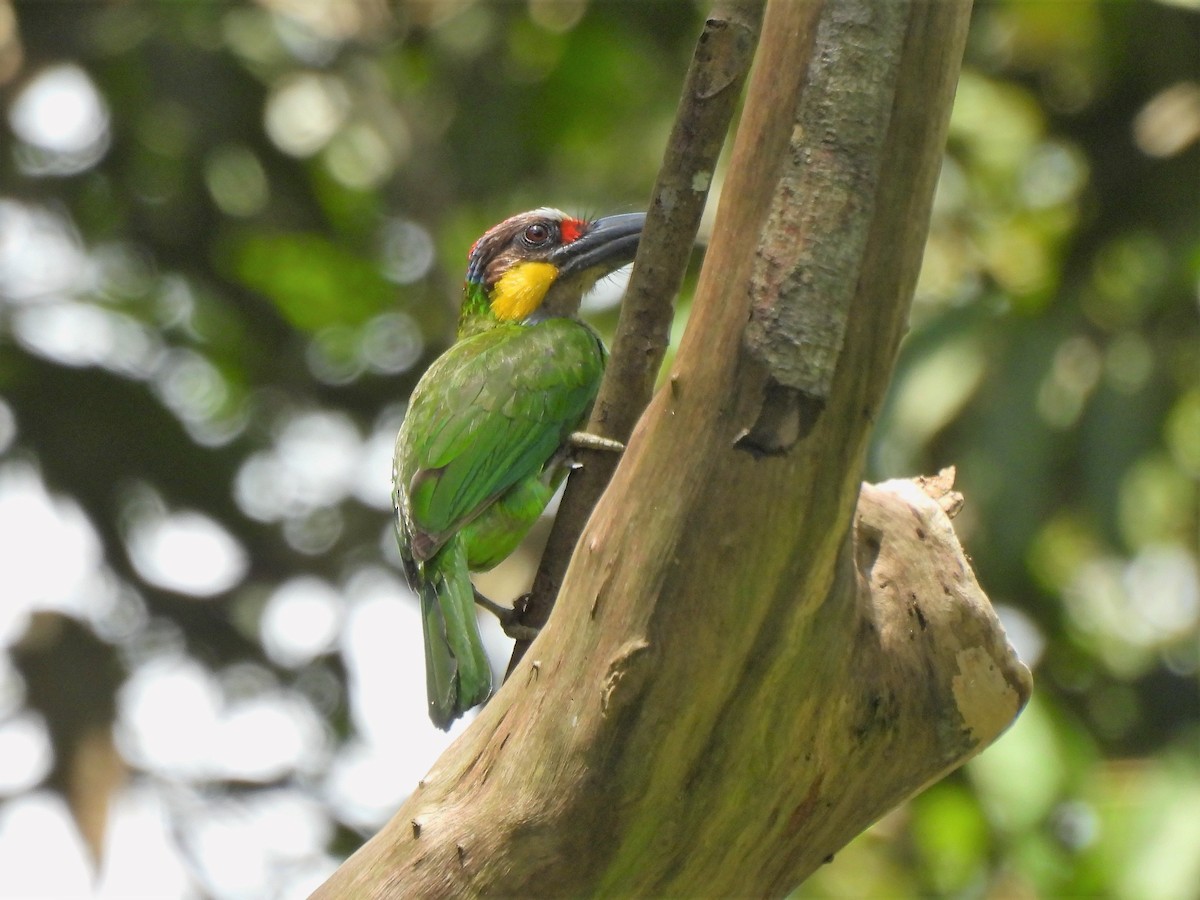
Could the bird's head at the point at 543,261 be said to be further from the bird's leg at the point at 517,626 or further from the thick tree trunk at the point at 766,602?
the thick tree trunk at the point at 766,602

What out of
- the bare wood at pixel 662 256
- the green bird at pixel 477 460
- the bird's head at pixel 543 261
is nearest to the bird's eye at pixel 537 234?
the bird's head at pixel 543 261

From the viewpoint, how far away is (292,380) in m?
9.62

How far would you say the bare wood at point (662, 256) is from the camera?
3.15 metres

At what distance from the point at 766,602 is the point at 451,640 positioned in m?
1.65

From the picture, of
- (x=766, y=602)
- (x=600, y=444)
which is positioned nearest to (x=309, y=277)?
(x=600, y=444)

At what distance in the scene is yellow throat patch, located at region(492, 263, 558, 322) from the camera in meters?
5.29

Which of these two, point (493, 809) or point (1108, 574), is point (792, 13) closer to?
point (493, 809)

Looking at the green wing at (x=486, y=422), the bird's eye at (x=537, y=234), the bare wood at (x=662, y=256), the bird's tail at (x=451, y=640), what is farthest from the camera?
the bird's eye at (x=537, y=234)

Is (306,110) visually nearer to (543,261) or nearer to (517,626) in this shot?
(543,261)

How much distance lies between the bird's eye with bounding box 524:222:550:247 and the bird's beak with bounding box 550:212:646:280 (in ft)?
0.30

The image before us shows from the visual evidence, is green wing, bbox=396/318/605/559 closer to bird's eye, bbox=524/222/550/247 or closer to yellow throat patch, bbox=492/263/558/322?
yellow throat patch, bbox=492/263/558/322

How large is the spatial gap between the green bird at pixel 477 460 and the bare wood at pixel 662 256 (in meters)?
0.46

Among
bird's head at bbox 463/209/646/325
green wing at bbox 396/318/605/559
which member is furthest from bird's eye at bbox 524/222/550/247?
green wing at bbox 396/318/605/559

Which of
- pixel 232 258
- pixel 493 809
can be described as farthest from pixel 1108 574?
pixel 493 809
